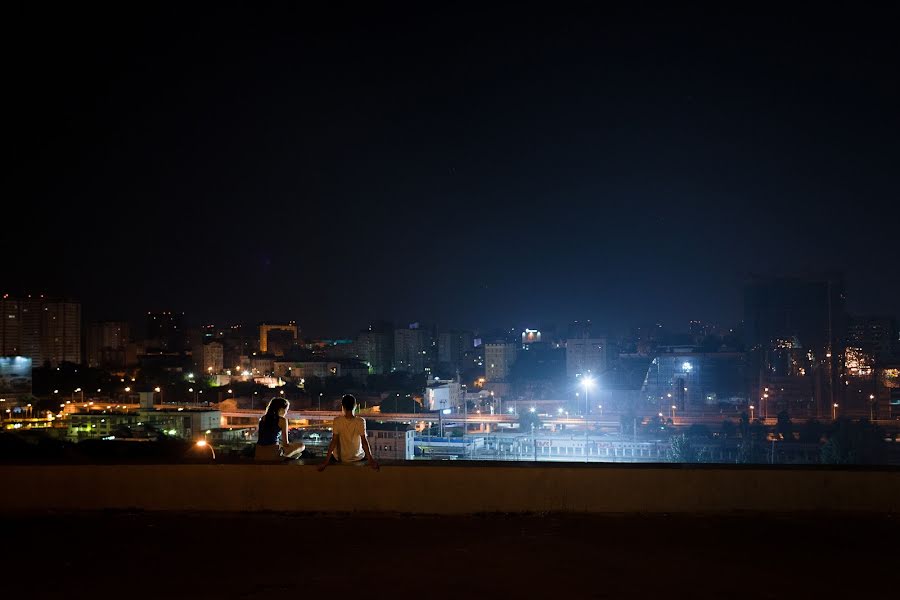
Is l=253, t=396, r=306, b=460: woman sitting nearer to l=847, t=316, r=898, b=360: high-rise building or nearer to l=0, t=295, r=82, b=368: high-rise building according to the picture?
l=847, t=316, r=898, b=360: high-rise building

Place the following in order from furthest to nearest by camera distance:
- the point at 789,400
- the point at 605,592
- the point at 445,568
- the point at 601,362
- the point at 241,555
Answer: the point at 601,362 → the point at 789,400 → the point at 241,555 → the point at 445,568 → the point at 605,592

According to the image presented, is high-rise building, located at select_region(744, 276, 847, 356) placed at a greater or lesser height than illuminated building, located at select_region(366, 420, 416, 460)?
greater

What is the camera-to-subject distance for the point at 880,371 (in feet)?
177

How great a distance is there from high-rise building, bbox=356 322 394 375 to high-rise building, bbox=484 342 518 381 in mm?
14237

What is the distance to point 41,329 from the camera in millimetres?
74375

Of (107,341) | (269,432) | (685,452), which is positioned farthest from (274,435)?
(107,341)

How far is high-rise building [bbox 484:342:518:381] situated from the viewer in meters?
92.1

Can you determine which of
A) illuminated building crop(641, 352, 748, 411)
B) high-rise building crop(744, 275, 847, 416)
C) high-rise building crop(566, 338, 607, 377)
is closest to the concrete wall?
high-rise building crop(744, 275, 847, 416)

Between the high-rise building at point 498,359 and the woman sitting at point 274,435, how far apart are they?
86.2 m

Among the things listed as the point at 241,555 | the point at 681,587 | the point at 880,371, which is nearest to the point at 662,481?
the point at 681,587

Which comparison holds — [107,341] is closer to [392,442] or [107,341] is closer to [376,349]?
[376,349]

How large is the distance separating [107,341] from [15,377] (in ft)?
178

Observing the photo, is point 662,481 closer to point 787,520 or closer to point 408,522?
point 787,520

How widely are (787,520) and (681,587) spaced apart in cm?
186
